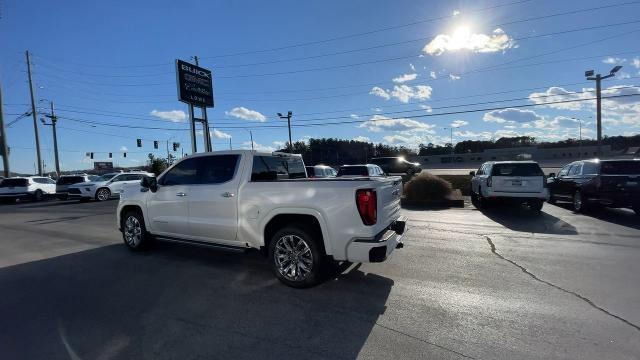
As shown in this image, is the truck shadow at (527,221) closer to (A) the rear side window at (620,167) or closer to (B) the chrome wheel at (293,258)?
(A) the rear side window at (620,167)

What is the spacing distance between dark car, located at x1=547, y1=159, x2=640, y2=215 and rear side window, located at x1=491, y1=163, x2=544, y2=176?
1.20 m

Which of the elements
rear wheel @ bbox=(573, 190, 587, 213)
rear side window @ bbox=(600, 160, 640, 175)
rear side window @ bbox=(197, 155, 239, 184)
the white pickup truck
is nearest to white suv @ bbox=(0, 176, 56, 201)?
the white pickup truck

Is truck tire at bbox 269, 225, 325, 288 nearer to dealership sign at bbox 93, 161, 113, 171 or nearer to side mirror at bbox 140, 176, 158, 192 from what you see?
side mirror at bbox 140, 176, 158, 192

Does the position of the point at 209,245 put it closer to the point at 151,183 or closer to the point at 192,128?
the point at 151,183

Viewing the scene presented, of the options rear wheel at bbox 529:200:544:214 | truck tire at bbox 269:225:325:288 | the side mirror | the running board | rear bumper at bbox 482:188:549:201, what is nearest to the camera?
truck tire at bbox 269:225:325:288

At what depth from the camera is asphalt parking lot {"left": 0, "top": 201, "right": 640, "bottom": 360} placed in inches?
135

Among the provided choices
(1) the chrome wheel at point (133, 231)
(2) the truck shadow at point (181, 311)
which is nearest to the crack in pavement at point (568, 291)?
(2) the truck shadow at point (181, 311)

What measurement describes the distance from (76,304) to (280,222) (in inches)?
106

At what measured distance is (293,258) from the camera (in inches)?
195

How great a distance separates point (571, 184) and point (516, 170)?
1798 millimetres

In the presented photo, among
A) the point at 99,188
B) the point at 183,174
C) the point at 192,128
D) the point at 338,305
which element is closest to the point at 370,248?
the point at 338,305

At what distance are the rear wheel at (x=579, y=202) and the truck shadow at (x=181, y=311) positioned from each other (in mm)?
8983

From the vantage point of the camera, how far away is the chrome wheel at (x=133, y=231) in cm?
711

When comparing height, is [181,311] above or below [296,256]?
below
